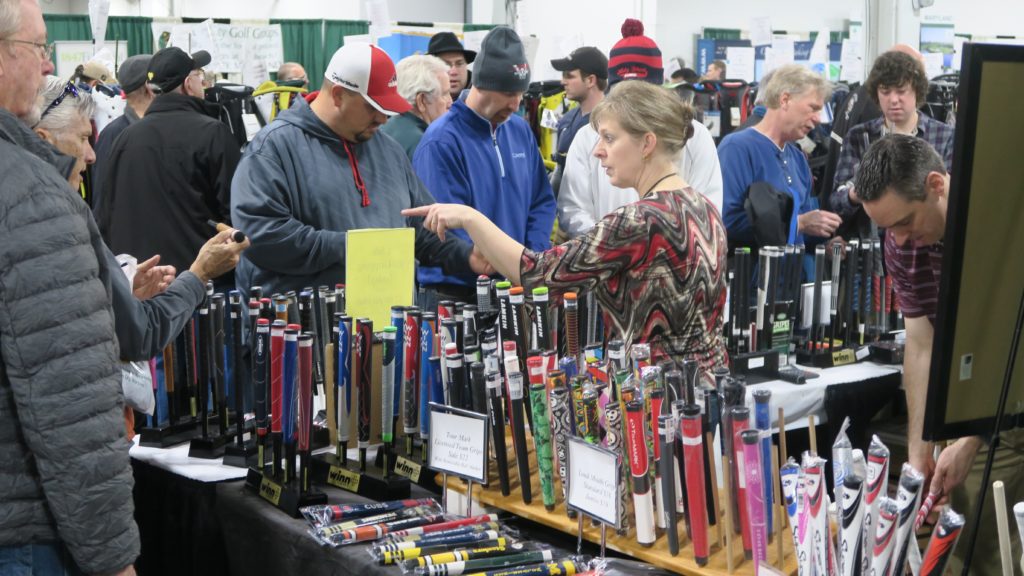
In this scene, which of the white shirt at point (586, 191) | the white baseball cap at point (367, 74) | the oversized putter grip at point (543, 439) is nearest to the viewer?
the oversized putter grip at point (543, 439)

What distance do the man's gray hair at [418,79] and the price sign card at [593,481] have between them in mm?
3016

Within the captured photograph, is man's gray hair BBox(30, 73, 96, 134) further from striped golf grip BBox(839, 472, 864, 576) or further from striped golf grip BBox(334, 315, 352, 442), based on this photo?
striped golf grip BBox(839, 472, 864, 576)

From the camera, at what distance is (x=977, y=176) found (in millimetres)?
1238

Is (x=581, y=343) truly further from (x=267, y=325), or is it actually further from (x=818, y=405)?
(x=818, y=405)

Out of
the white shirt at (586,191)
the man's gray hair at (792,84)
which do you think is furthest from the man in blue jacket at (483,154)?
the man's gray hair at (792,84)

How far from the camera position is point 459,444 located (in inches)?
77.8

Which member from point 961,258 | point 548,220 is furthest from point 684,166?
point 961,258

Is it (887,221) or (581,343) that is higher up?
(887,221)

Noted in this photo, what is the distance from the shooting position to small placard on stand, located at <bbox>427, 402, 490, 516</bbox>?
193 centimetres

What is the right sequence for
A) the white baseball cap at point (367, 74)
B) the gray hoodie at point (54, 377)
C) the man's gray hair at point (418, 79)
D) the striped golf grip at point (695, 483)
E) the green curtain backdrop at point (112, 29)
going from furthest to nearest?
the green curtain backdrop at point (112, 29) < the man's gray hair at point (418, 79) < the white baseball cap at point (367, 74) < the striped golf grip at point (695, 483) < the gray hoodie at point (54, 377)

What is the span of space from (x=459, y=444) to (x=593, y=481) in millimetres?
337

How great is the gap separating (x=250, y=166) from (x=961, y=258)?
2106 millimetres

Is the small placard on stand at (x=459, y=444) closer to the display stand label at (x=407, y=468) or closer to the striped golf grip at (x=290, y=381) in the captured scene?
the display stand label at (x=407, y=468)

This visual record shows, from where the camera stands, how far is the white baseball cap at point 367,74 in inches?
114
